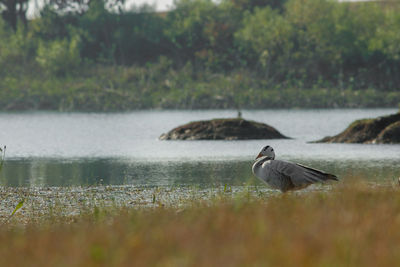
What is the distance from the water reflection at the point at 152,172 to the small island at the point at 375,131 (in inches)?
283

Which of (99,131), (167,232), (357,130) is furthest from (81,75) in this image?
(167,232)

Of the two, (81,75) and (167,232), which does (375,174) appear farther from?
(81,75)

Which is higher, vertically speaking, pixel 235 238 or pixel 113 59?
pixel 113 59

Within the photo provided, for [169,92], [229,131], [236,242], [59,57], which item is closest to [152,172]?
[229,131]

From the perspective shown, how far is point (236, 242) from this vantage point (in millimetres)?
6695

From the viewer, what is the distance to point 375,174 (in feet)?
70.2

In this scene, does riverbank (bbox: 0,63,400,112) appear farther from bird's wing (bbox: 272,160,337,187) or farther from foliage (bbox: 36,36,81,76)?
bird's wing (bbox: 272,160,337,187)

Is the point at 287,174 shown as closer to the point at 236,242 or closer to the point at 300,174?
the point at 300,174

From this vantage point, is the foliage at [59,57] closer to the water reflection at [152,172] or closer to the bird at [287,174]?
the water reflection at [152,172]

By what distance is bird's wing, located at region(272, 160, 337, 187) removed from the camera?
13227mm

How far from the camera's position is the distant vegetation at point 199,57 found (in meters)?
91.1

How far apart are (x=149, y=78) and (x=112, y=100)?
693 centimetres

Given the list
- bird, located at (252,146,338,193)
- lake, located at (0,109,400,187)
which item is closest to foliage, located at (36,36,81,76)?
lake, located at (0,109,400,187)

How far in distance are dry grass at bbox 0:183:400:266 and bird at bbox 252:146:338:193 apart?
427 cm
